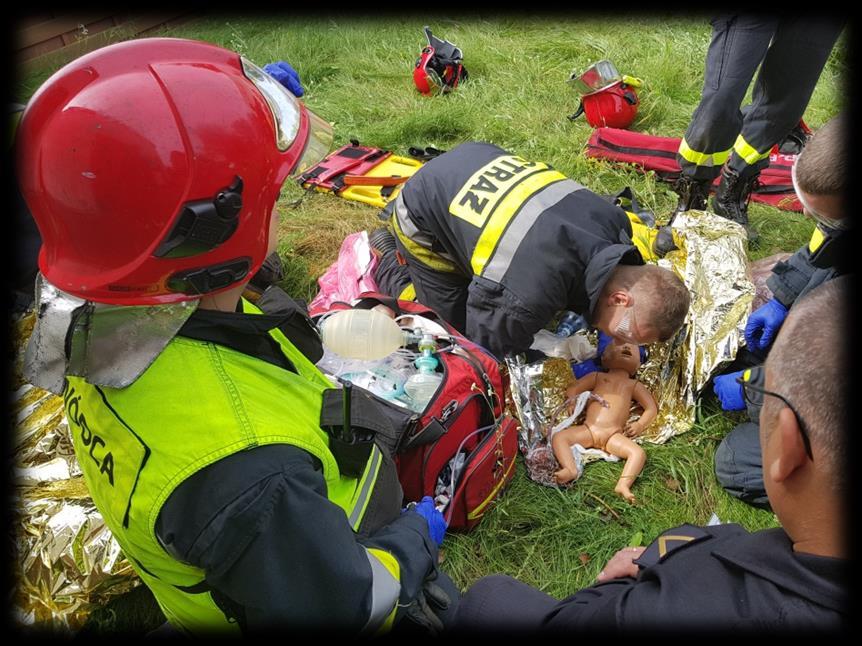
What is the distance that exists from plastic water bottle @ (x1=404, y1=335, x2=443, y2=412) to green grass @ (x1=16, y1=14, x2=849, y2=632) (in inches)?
26.6

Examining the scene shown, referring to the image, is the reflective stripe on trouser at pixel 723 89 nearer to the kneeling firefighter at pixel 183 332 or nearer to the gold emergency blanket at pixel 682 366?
the gold emergency blanket at pixel 682 366

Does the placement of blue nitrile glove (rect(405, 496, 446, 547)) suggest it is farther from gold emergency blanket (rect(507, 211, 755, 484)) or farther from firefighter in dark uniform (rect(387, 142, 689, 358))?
firefighter in dark uniform (rect(387, 142, 689, 358))

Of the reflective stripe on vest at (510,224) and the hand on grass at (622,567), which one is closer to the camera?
the hand on grass at (622,567)

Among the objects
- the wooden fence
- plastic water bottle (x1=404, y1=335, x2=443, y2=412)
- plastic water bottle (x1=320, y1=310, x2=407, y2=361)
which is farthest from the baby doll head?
the wooden fence

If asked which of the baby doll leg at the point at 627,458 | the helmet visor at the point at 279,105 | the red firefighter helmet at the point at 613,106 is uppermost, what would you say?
the helmet visor at the point at 279,105

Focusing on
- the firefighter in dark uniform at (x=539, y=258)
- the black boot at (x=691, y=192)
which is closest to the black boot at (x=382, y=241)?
the firefighter in dark uniform at (x=539, y=258)

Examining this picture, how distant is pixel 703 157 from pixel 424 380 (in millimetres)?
2583

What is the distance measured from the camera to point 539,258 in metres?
2.83

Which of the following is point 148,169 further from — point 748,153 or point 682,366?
point 748,153

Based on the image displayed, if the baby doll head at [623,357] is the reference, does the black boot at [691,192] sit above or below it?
above

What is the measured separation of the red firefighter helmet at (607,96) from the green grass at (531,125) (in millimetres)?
161

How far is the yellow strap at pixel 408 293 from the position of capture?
3675 millimetres

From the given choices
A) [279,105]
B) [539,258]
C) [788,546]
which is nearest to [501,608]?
[788,546]

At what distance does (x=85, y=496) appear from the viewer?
103 inches
